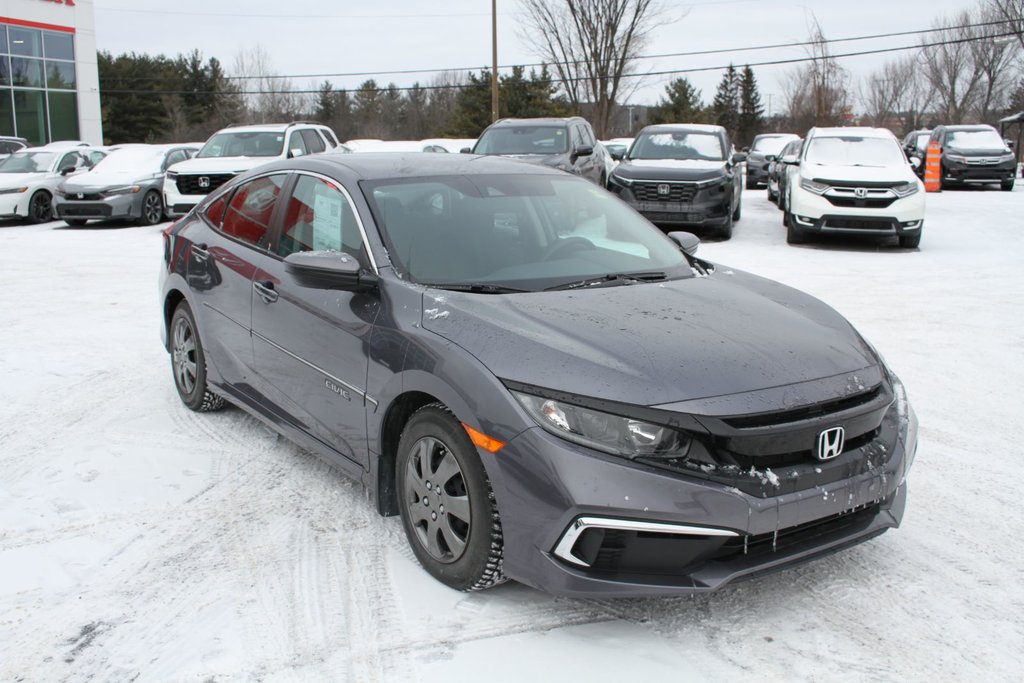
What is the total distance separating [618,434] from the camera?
2.95 metres

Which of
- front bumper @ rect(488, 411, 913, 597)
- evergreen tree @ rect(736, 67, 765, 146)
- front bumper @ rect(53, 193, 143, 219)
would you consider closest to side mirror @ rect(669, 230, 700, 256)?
front bumper @ rect(488, 411, 913, 597)

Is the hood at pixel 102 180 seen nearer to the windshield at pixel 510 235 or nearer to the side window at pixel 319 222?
the side window at pixel 319 222

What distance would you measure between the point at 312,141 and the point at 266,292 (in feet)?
45.7

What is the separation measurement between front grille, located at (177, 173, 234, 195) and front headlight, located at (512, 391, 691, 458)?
1439 centimetres

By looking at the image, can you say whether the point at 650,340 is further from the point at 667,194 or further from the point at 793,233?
the point at 793,233

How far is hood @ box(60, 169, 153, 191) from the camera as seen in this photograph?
17.7 m

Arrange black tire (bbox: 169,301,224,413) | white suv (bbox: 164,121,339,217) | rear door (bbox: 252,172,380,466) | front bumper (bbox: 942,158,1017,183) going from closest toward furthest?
rear door (bbox: 252,172,380,466) < black tire (bbox: 169,301,224,413) < white suv (bbox: 164,121,339,217) < front bumper (bbox: 942,158,1017,183)

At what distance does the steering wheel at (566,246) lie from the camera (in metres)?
4.20

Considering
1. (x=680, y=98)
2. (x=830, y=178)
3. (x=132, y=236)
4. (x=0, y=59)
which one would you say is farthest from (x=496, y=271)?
(x=680, y=98)

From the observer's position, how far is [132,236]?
1622 centimetres

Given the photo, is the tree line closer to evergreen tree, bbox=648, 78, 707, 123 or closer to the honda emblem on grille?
evergreen tree, bbox=648, 78, 707, 123

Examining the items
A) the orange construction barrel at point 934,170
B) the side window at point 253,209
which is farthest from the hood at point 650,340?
the orange construction barrel at point 934,170

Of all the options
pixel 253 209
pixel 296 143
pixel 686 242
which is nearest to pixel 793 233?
pixel 296 143

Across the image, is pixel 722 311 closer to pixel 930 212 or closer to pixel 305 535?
pixel 305 535
